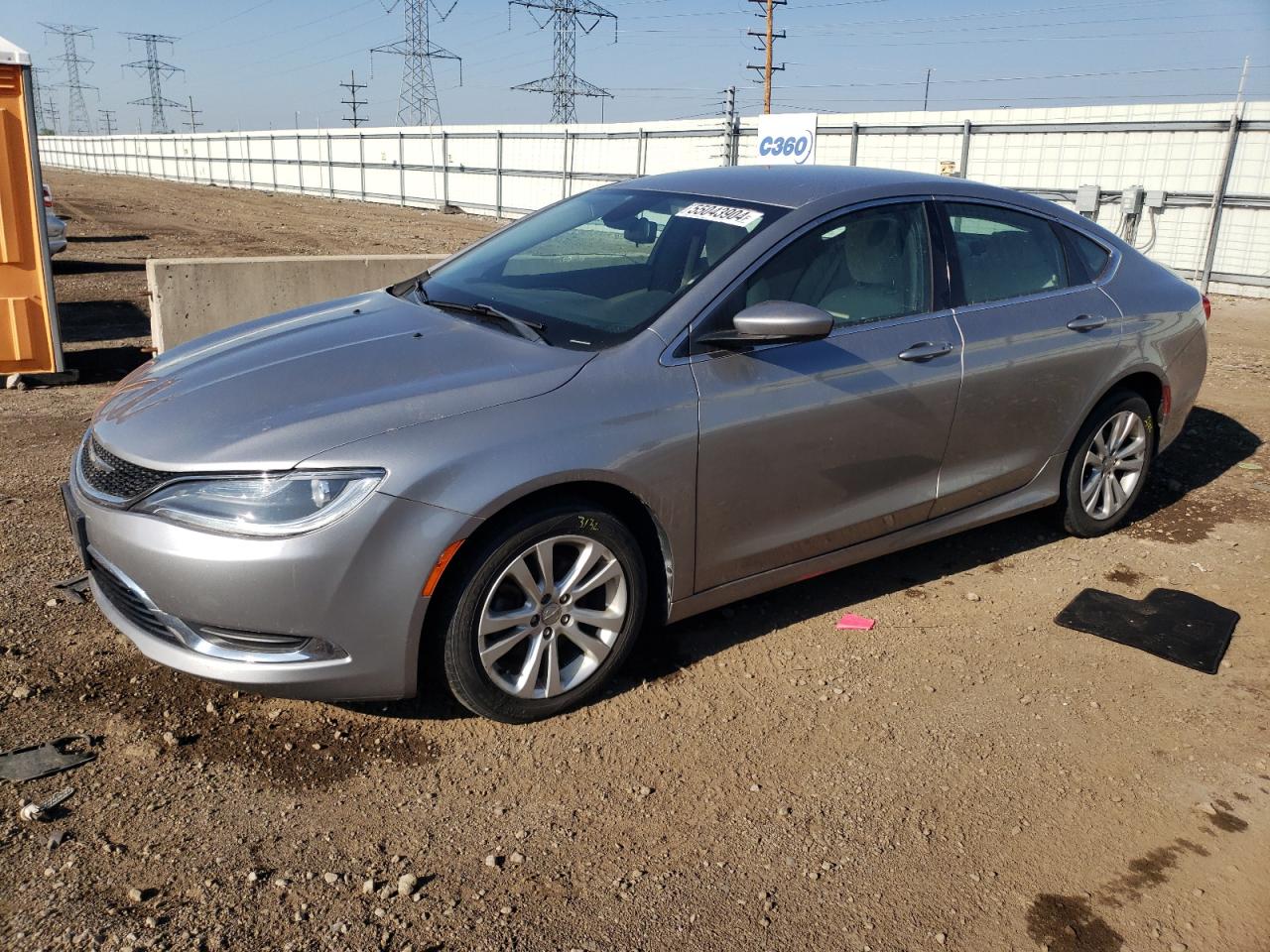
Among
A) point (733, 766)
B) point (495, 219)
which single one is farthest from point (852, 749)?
point (495, 219)

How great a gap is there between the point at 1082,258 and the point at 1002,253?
60 cm

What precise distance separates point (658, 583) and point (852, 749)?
0.84 metres

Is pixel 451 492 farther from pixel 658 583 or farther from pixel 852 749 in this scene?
pixel 852 749

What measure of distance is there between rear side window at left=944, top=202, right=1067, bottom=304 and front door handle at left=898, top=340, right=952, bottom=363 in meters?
0.30

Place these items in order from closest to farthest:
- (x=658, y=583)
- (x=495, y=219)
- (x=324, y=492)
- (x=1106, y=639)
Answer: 1. (x=324, y=492)
2. (x=658, y=583)
3. (x=1106, y=639)
4. (x=495, y=219)

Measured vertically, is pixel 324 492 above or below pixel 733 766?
above

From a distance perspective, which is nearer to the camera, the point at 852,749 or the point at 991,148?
the point at 852,749

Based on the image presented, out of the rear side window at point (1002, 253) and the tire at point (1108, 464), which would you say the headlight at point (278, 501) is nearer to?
the rear side window at point (1002, 253)

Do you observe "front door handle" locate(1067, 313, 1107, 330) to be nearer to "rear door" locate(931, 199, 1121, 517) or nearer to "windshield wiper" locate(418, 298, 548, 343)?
"rear door" locate(931, 199, 1121, 517)

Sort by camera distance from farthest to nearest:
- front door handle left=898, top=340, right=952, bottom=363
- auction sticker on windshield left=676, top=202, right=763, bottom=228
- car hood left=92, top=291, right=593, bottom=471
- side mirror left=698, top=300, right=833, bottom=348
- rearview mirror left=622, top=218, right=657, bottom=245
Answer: rearview mirror left=622, top=218, right=657, bottom=245 < front door handle left=898, top=340, right=952, bottom=363 < auction sticker on windshield left=676, top=202, right=763, bottom=228 < side mirror left=698, top=300, right=833, bottom=348 < car hood left=92, top=291, right=593, bottom=471

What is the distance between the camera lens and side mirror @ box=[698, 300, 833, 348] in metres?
3.44

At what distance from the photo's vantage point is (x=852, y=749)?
11.0ft

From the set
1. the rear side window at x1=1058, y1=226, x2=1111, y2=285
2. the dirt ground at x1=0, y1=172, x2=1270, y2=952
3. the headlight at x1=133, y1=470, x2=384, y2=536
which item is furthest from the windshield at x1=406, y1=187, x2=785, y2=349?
the rear side window at x1=1058, y1=226, x2=1111, y2=285

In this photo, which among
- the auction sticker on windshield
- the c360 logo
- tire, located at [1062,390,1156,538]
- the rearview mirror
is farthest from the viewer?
the c360 logo
